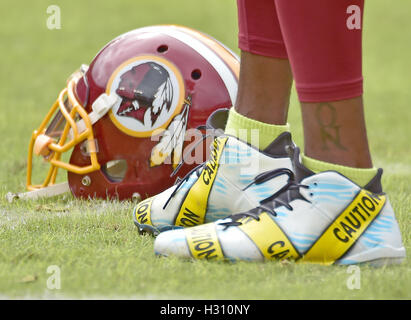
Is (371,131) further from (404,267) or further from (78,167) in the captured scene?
(404,267)

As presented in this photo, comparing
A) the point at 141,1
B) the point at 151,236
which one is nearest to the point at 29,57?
the point at 141,1

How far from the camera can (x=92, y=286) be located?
1.61 metres

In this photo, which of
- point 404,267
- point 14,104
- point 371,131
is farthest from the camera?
point 14,104

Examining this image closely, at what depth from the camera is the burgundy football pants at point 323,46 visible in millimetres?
1649

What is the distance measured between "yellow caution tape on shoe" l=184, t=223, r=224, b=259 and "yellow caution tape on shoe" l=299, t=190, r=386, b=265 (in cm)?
24

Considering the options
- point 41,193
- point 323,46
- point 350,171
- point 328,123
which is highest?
point 323,46

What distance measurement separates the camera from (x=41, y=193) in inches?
106

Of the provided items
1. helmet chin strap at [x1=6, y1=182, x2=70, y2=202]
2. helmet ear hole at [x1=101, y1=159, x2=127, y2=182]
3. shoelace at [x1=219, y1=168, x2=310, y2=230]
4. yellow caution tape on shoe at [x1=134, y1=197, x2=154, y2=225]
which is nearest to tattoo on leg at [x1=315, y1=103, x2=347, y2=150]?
shoelace at [x1=219, y1=168, x2=310, y2=230]

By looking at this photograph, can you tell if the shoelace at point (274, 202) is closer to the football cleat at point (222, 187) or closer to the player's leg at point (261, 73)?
the football cleat at point (222, 187)

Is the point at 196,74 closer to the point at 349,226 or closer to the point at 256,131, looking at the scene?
the point at 256,131

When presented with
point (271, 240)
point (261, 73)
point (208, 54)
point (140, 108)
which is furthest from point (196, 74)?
point (271, 240)

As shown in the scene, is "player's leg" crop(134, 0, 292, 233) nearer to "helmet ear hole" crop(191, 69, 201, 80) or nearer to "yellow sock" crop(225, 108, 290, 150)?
"yellow sock" crop(225, 108, 290, 150)

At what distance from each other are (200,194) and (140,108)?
2.01 ft
